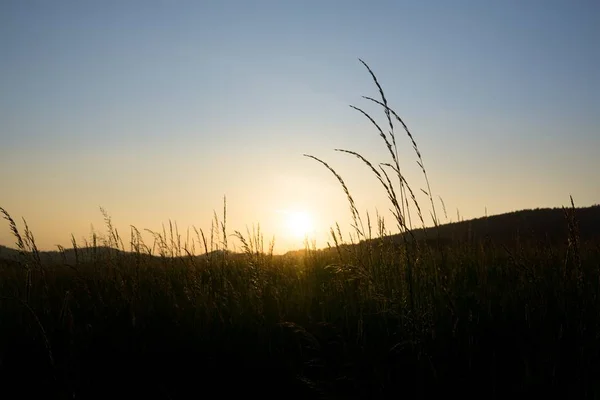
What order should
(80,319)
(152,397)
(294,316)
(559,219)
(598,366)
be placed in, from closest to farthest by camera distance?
1. (598,366)
2. (152,397)
3. (294,316)
4. (80,319)
5. (559,219)

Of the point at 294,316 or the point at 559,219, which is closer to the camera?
the point at 294,316

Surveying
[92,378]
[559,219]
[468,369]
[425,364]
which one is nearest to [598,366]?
[468,369]

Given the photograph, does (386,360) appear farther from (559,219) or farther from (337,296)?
(559,219)

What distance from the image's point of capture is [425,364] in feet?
7.59

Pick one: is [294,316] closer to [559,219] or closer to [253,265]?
[253,265]

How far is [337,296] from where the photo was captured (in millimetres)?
3678

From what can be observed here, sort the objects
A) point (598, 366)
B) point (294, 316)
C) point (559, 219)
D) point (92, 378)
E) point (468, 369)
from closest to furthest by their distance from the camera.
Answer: point (598, 366) → point (468, 369) → point (92, 378) → point (294, 316) → point (559, 219)

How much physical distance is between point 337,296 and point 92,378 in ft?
6.26

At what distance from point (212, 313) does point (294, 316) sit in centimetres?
63

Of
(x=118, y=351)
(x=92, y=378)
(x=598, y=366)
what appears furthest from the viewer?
(x=118, y=351)

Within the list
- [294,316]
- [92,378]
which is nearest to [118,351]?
[92,378]

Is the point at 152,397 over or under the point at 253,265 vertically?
under

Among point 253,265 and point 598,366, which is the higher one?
point 253,265

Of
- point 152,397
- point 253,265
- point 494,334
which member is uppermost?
point 253,265
